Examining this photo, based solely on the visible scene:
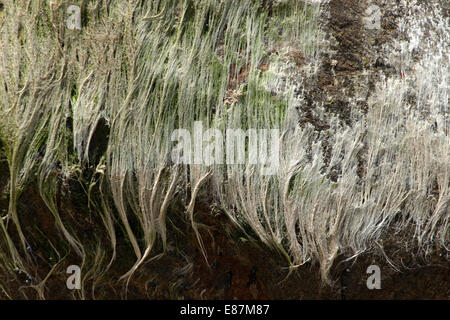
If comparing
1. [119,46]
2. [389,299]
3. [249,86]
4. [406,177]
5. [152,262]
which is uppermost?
[119,46]

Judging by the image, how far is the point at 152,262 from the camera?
8.79ft

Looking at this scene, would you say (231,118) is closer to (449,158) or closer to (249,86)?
(249,86)

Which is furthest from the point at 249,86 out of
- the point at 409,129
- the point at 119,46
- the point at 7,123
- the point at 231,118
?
the point at 7,123

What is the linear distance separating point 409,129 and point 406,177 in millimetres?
240

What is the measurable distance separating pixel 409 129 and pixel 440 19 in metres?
0.62

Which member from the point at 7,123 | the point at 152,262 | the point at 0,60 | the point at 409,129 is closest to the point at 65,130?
the point at 7,123

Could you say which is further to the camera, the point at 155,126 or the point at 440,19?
the point at 440,19

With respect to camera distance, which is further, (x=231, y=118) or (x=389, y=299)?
(x=389, y=299)

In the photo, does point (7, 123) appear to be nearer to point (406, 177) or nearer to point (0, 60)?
point (0, 60)

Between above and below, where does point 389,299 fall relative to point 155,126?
below

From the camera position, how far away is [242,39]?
8.64 feet

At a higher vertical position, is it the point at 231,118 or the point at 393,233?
the point at 231,118

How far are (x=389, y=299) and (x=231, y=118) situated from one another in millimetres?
1261

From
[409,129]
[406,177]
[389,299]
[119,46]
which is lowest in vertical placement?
[389,299]
